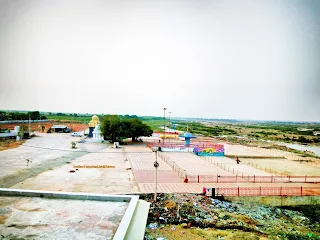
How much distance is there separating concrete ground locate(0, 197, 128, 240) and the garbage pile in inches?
158

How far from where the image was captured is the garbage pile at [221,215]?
13206 mm

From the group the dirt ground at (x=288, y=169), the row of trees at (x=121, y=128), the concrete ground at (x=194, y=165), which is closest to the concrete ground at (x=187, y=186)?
the concrete ground at (x=194, y=165)

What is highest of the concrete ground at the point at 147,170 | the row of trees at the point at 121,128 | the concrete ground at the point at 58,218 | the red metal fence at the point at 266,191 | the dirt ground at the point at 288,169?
the row of trees at the point at 121,128

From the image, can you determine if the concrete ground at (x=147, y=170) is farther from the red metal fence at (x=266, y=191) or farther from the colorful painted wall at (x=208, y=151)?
the colorful painted wall at (x=208, y=151)

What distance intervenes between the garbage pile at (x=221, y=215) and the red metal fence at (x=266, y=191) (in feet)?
3.08

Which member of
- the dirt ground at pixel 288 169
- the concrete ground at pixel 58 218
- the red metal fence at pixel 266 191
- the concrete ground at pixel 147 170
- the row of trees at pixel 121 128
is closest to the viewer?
the concrete ground at pixel 58 218

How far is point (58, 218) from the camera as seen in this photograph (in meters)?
8.68

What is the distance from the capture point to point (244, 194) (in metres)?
16.9

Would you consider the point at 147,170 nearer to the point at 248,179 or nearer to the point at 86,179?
the point at 86,179

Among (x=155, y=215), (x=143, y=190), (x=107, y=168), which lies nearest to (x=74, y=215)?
(x=155, y=215)

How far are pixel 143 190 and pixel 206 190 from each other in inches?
152

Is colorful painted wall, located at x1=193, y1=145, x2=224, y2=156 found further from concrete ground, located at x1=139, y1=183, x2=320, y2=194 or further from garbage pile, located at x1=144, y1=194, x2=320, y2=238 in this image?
garbage pile, located at x1=144, y1=194, x2=320, y2=238

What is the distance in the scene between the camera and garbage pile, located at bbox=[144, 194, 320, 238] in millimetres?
13206

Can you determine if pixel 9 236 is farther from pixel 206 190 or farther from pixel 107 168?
pixel 107 168
